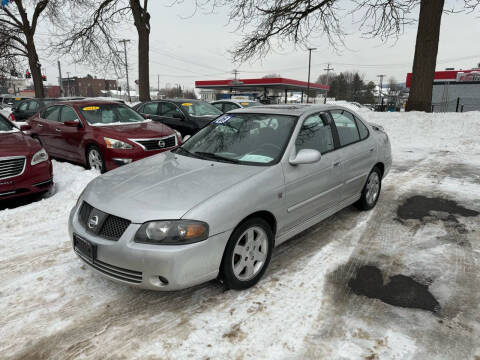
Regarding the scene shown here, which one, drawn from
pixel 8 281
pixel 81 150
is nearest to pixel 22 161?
pixel 81 150

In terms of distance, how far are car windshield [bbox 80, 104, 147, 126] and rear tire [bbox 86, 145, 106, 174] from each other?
2.10ft

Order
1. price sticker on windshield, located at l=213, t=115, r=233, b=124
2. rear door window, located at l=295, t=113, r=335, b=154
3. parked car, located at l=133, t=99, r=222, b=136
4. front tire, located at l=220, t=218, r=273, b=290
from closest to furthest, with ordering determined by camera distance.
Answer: front tire, located at l=220, t=218, r=273, b=290, rear door window, located at l=295, t=113, r=335, b=154, price sticker on windshield, located at l=213, t=115, r=233, b=124, parked car, located at l=133, t=99, r=222, b=136

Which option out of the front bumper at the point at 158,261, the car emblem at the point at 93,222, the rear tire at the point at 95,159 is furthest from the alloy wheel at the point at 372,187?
the rear tire at the point at 95,159

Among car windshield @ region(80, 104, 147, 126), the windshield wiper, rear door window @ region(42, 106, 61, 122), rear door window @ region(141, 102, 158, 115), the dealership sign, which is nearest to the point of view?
the windshield wiper

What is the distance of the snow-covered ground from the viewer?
2.36 m

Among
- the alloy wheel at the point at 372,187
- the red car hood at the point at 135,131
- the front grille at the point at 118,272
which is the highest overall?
the red car hood at the point at 135,131

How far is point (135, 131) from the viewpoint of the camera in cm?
700

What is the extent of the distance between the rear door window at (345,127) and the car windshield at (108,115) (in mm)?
4895

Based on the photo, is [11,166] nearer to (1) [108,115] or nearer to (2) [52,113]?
(1) [108,115]

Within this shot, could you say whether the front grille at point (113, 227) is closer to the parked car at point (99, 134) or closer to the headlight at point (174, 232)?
the headlight at point (174, 232)

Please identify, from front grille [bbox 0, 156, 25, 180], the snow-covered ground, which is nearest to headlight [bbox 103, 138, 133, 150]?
front grille [bbox 0, 156, 25, 180]

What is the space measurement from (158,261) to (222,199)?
0.66 metres

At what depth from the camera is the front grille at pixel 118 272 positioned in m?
2.62

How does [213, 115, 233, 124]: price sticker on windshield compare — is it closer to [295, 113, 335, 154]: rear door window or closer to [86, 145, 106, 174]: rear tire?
[295, 113, 335, 154]: rear door window
